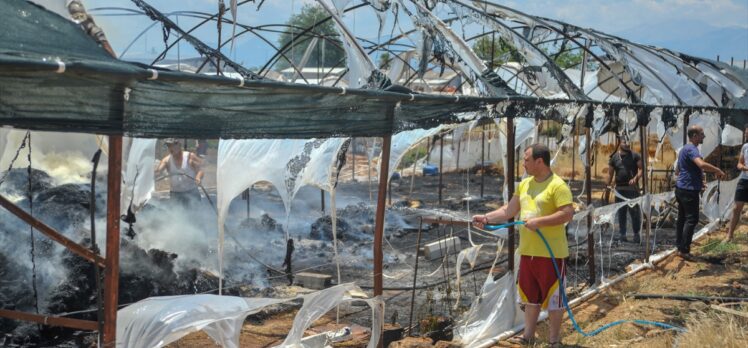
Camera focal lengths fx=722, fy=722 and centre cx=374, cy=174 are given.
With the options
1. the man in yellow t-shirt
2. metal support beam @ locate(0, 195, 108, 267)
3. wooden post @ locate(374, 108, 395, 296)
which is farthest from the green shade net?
the man in yellow t-shirt

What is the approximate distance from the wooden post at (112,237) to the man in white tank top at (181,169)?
233 inches

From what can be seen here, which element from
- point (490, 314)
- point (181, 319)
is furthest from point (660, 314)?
point (181, 319)

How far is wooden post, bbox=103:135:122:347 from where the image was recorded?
3551 millimetres

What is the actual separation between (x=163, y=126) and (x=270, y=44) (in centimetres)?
849

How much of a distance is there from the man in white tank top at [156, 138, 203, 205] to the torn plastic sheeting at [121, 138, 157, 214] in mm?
2137

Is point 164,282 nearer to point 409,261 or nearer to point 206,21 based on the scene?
point 409,261

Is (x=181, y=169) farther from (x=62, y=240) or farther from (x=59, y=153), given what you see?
(x=62, y=240)

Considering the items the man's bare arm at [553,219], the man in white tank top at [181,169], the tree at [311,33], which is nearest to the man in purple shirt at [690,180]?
the man's bare arm at [553,219]

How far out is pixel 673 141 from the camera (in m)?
12.6

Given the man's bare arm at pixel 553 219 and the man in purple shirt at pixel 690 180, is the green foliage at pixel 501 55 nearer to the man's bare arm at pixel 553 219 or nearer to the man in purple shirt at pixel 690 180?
the man in purple shirt at pixel 690 180

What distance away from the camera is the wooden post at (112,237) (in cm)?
355

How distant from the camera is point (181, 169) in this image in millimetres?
9641

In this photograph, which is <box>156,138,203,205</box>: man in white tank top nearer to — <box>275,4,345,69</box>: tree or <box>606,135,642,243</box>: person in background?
<box>275,4,345,69</box>: tree

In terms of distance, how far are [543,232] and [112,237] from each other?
3.71 meters
